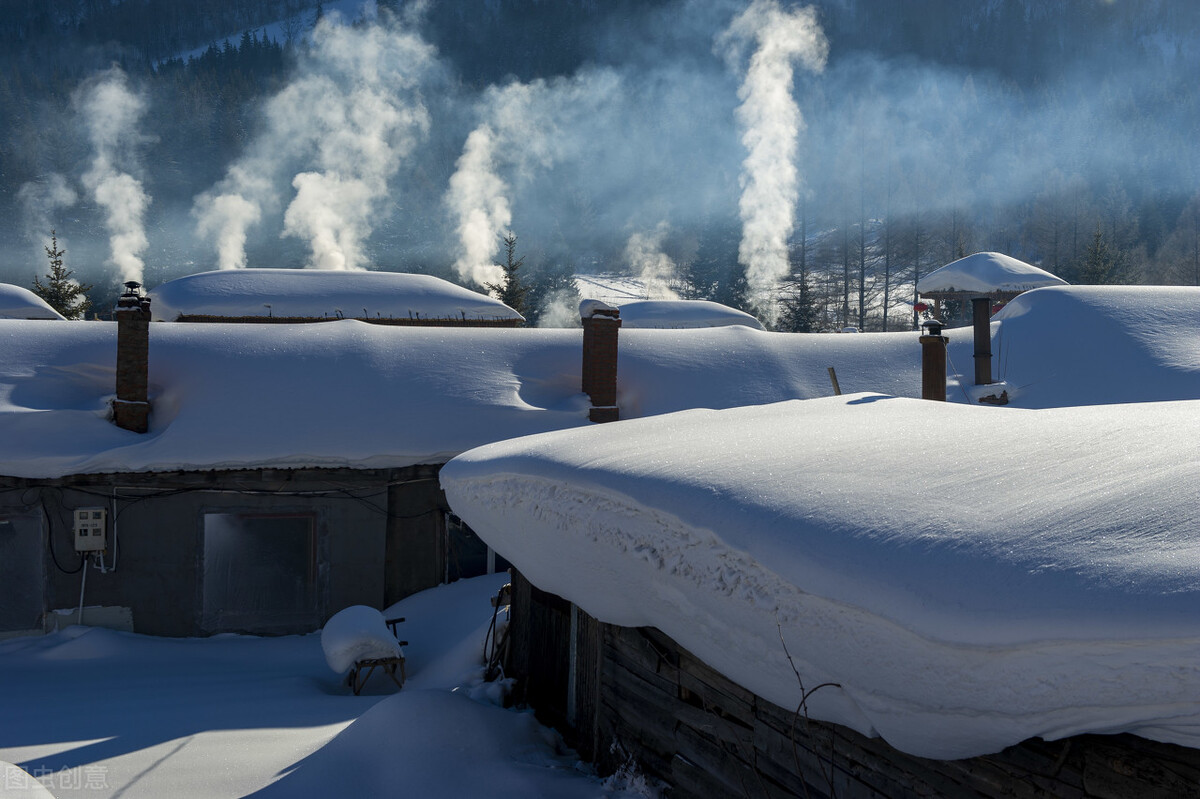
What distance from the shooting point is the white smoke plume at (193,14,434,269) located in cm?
7206

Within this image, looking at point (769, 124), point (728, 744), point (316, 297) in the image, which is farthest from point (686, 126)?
point (728, 744)

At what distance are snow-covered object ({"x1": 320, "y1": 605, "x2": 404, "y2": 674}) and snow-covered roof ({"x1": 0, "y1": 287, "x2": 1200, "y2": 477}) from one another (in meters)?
2.68

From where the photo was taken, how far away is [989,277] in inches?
927

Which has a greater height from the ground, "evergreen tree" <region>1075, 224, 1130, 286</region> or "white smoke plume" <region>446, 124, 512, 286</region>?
"white smoke plume" <region>446, 124, 512, 286</region>

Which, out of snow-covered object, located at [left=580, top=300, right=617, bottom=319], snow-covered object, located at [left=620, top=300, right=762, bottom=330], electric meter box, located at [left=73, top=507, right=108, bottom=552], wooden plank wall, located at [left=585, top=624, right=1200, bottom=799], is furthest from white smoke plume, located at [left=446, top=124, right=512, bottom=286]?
wooden plank wall, located at [left=585, top=624, right=1200, bottom=799]

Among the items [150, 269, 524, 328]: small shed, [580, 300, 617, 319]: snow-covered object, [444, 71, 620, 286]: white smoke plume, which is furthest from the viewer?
[444, 71, 620, 286]: white smoke plume

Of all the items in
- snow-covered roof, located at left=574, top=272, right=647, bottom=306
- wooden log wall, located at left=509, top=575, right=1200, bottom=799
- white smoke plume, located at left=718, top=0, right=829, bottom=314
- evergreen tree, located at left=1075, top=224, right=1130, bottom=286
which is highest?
white smoke plume, located at left=718, top=0, right=829, bottom=314

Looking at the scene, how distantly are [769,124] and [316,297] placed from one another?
3336 inches

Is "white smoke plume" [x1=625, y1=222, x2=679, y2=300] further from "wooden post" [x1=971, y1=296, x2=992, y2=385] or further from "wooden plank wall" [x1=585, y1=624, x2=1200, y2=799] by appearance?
"wooden plank wall" [x1=585, y1=624, x2=1200, y2=799]

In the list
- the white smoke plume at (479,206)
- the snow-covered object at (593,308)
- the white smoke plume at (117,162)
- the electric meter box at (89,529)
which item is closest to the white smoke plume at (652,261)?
the white smoke plume at (479,206)

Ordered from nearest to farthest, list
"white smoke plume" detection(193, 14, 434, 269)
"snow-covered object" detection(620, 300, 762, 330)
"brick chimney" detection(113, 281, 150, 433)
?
"brick chimney" detection(113, 281, 150, 433) → "snow-covered object" detection(620, 300, 762, 330) → "white smoke plume" detection(193, 14, 434, 269)

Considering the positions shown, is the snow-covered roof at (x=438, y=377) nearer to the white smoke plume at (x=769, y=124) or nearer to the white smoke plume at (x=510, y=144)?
the white smoke plume at (x=769, y=124)

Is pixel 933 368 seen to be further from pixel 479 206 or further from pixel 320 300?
pixel 479 206

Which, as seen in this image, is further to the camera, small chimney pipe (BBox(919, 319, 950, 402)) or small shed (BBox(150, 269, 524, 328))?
small shed (BBox(150, 269, 524, 328))
